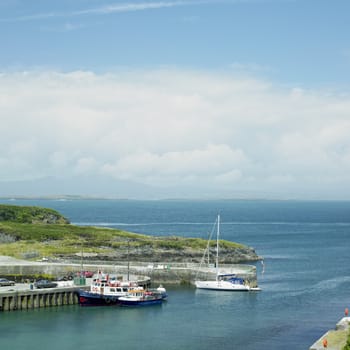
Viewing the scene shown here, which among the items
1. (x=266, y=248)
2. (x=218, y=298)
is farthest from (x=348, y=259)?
(x=218, y=298)

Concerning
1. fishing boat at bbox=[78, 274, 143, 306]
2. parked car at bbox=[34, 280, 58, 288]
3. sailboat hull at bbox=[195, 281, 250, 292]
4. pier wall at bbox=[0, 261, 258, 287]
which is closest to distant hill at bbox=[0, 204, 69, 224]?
pier wall at bbox=[0, 261, 258, 287]

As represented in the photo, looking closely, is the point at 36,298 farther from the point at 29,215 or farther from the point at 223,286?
the point at 29,215

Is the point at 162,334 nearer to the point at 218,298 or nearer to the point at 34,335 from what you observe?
the point at 34,335

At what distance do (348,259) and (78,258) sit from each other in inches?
2286

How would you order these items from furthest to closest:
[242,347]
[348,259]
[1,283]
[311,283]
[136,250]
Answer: [348,259] < [136,250] < [311,283] < [1,283] < [242,347]

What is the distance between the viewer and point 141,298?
286ft

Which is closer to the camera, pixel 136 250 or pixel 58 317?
pixel 58 317

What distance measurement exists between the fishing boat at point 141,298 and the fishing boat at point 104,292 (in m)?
0.77

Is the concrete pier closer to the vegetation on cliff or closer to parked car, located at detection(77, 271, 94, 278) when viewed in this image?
parked car, located at detection(77, 271, 94, 278)

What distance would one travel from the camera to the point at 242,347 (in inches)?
2571

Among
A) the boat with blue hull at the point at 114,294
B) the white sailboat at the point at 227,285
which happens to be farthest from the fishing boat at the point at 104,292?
the white sailboat at the point at 227,285

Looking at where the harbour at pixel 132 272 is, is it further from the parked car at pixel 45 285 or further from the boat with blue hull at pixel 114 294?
the boat with blue hull at pixel 114 294

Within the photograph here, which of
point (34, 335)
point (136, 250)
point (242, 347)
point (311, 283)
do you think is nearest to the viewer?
point (242, 347)

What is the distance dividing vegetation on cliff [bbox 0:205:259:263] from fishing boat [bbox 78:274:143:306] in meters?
28.3
